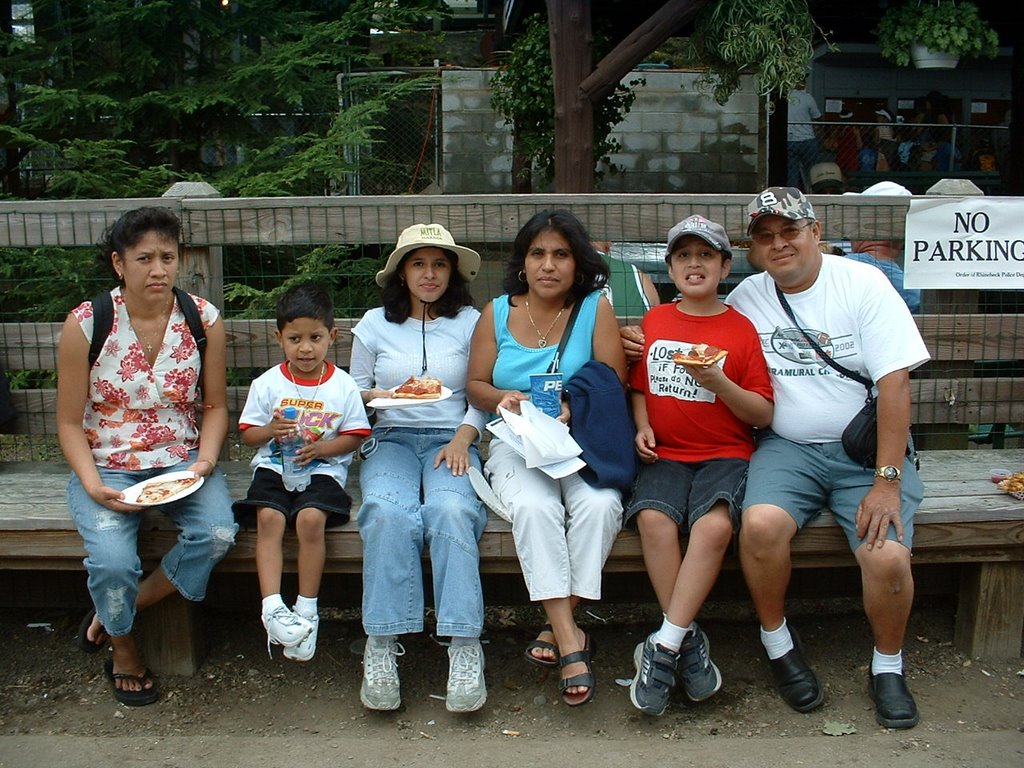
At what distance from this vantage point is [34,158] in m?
7.40

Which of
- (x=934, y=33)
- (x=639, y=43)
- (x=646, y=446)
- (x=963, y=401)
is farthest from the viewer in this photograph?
(x=934, y=33)

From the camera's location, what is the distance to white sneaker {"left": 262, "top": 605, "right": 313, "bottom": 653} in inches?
131

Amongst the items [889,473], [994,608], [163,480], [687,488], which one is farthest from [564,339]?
[994,608]

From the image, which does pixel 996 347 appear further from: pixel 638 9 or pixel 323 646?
pixel 638 9

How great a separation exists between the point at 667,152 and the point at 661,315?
26.3 ft

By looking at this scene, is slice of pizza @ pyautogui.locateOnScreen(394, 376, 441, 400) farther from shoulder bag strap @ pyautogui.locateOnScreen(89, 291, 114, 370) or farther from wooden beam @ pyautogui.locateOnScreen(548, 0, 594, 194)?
wooden beam @ pyautogui.locateOnScreen(548, 0, 594, 194)

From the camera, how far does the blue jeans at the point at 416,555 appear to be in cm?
336

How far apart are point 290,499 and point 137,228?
1013 mm

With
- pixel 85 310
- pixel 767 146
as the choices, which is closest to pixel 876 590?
pixel 85 310

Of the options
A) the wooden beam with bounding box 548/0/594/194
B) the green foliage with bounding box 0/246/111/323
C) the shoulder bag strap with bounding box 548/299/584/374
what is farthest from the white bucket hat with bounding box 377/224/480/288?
the wooden beam with bounding box 548/0/594/194

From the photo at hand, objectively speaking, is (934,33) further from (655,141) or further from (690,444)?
(690,444)

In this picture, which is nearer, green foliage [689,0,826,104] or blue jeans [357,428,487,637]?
blue jeans [357,428,487,637]

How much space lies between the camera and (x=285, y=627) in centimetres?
332

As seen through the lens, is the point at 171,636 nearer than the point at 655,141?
Yes
